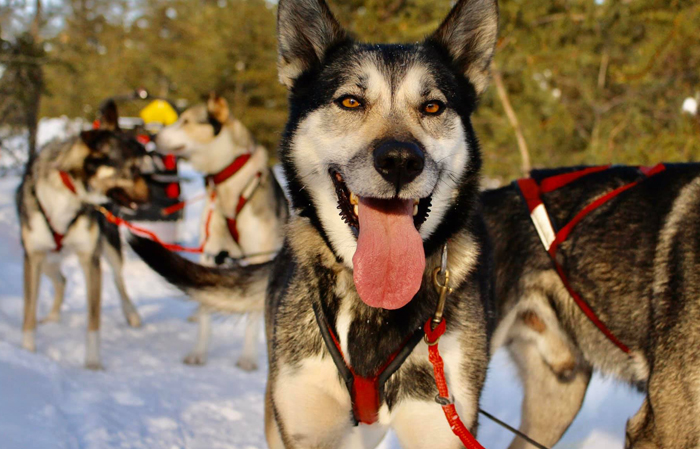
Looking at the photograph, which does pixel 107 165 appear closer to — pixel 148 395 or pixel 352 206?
pixel 148 395

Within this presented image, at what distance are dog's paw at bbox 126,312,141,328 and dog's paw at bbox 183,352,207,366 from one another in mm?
1168

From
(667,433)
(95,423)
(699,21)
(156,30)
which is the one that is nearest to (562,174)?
(667,433)

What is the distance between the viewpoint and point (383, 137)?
1978 mm

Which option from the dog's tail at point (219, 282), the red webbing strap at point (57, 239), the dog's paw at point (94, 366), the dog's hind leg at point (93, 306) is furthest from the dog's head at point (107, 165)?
the dog's tail at point (219, 282)

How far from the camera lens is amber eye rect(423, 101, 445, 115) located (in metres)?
2.18

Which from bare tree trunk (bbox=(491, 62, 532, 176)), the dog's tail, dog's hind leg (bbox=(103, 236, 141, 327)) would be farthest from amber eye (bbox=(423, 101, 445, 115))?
bare tree trunk (bbox=(491, 62, 532, 176))

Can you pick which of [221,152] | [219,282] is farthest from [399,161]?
[221,152]

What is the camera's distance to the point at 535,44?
9789 millimetres

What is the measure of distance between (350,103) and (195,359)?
11.5 feet

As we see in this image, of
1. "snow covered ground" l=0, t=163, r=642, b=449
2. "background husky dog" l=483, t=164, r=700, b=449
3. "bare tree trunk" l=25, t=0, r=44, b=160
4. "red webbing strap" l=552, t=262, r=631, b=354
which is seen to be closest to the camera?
"background husky dog" l=483, t=164, r=700, b=449

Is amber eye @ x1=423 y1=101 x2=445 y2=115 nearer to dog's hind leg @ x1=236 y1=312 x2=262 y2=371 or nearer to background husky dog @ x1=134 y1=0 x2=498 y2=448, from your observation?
background husky dog @ x1=134 y1=0 x2=498 y2=448

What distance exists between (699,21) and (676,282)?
553cm

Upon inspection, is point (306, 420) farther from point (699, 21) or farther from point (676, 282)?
point (699, 21)

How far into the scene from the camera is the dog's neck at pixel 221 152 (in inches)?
236
